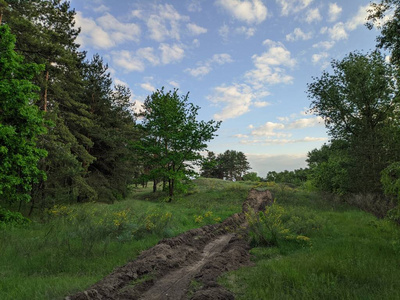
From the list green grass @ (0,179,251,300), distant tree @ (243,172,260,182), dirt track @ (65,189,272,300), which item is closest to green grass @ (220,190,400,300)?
dirt track @ (65,189,272,300)

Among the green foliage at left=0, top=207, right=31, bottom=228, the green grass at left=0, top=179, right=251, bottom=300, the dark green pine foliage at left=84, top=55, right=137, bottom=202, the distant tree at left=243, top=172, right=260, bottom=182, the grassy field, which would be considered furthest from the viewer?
the distant tree at left=243, top=172, right=260, bottom=182

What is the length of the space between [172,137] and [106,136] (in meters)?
6.88

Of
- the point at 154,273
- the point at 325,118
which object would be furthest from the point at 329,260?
the point at 325,118

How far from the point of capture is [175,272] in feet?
20.4

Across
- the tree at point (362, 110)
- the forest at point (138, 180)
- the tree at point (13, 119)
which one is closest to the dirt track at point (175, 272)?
the forest at point (138, 180)

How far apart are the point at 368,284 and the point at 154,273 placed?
478cm

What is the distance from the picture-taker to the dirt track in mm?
4781

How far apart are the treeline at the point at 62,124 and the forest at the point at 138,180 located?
0.34ft

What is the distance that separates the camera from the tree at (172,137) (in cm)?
2278

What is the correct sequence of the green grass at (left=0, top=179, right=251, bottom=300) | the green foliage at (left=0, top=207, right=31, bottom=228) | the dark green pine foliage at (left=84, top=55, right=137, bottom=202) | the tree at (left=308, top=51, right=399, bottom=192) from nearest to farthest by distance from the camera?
1. the green grass at (left=0, top=179, right=251, bottom=300)
2. the green foliage at (left=0, top=207, right=31, bottom=228)
3. the tree at (left=308, top=51, right=399, bottom=192)
4. the dark green pine foliage at (left=84, top=55, right=137, bottom=202)

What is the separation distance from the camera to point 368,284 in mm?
4832

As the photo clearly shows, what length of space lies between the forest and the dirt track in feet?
1.28

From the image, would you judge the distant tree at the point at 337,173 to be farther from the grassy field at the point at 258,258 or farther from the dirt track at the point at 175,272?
the dirt track at the point at 175,272

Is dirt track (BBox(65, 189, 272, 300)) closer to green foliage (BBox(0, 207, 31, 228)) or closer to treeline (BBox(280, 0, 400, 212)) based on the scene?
green foliage (BBox(0, 207, 31, 228))
